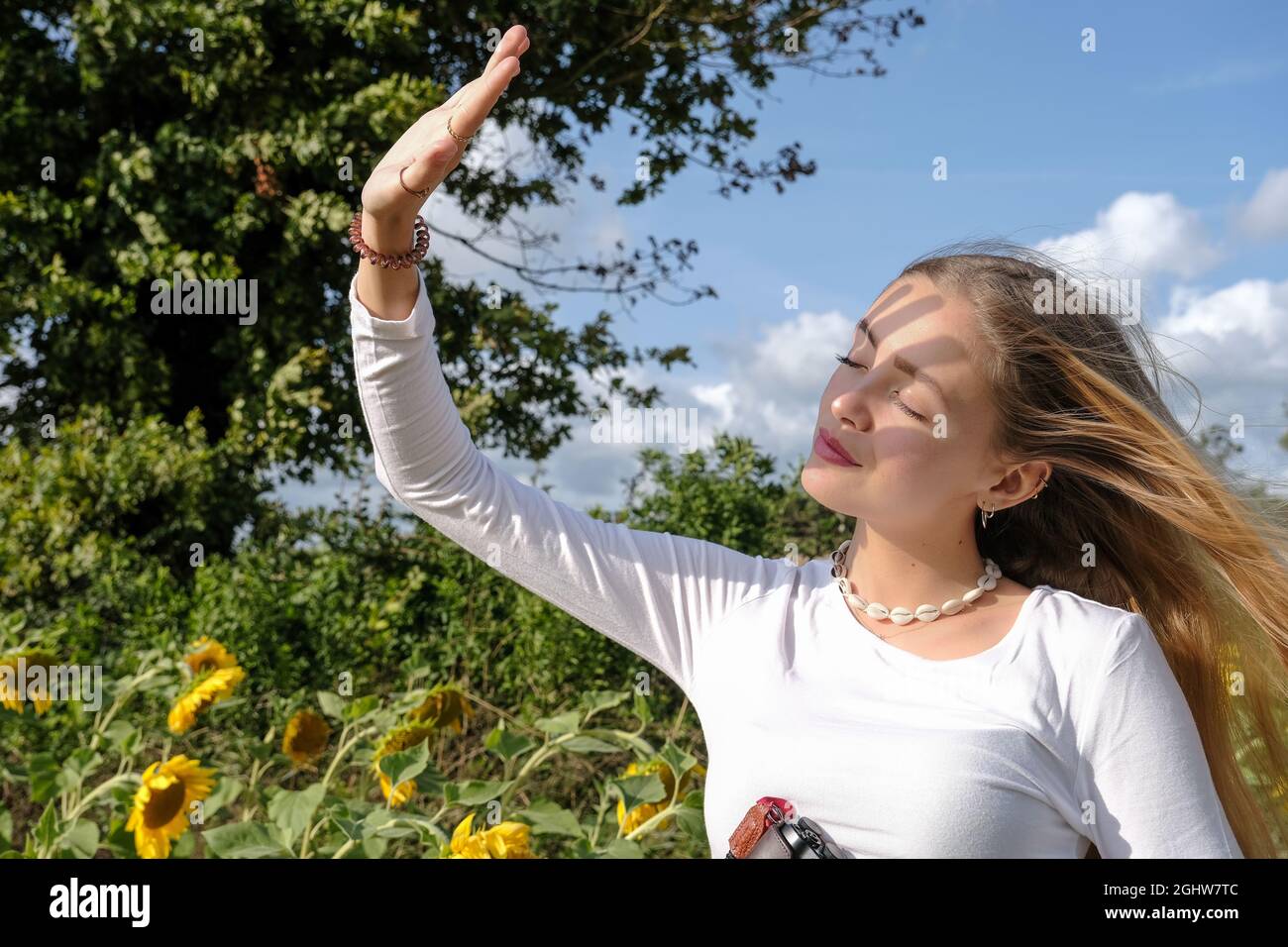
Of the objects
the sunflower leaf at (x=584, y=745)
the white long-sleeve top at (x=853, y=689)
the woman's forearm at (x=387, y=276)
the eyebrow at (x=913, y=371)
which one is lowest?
the sunflower leaf at (x=584, y=745)

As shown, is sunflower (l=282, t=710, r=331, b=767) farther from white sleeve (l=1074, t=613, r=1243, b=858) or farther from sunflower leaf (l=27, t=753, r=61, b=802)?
white sleeve (l=1074, t=613, r=1243, b=858)

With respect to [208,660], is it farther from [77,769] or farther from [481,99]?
[481,99]

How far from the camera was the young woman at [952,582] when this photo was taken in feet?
4.45

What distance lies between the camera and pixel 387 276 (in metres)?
1.40

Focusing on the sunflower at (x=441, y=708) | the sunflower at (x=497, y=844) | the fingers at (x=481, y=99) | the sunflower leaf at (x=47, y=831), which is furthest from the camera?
the sunflower at (x=441, y=708)

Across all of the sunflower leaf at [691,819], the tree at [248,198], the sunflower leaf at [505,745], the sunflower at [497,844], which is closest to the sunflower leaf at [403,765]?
the sunflower leaf at [505,745]

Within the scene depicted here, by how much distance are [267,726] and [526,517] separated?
8.01 ft

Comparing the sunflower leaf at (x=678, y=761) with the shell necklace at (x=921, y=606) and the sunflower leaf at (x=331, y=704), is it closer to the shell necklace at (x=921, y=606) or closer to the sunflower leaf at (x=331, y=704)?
the shell necklace at (x=921, y=606)

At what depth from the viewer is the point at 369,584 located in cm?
400

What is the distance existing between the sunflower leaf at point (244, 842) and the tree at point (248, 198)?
3.01 m

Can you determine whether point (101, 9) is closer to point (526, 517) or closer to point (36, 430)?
point (36, 430)

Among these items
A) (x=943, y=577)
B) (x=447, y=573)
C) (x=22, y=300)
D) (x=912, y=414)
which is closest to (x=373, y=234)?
(x=912, y=414)

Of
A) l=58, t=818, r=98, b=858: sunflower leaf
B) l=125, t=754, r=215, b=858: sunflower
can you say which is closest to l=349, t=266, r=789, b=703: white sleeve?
l=125, t=754, r=215, b=858: sunflower

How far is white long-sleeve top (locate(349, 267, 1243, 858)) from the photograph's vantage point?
1.35 m
